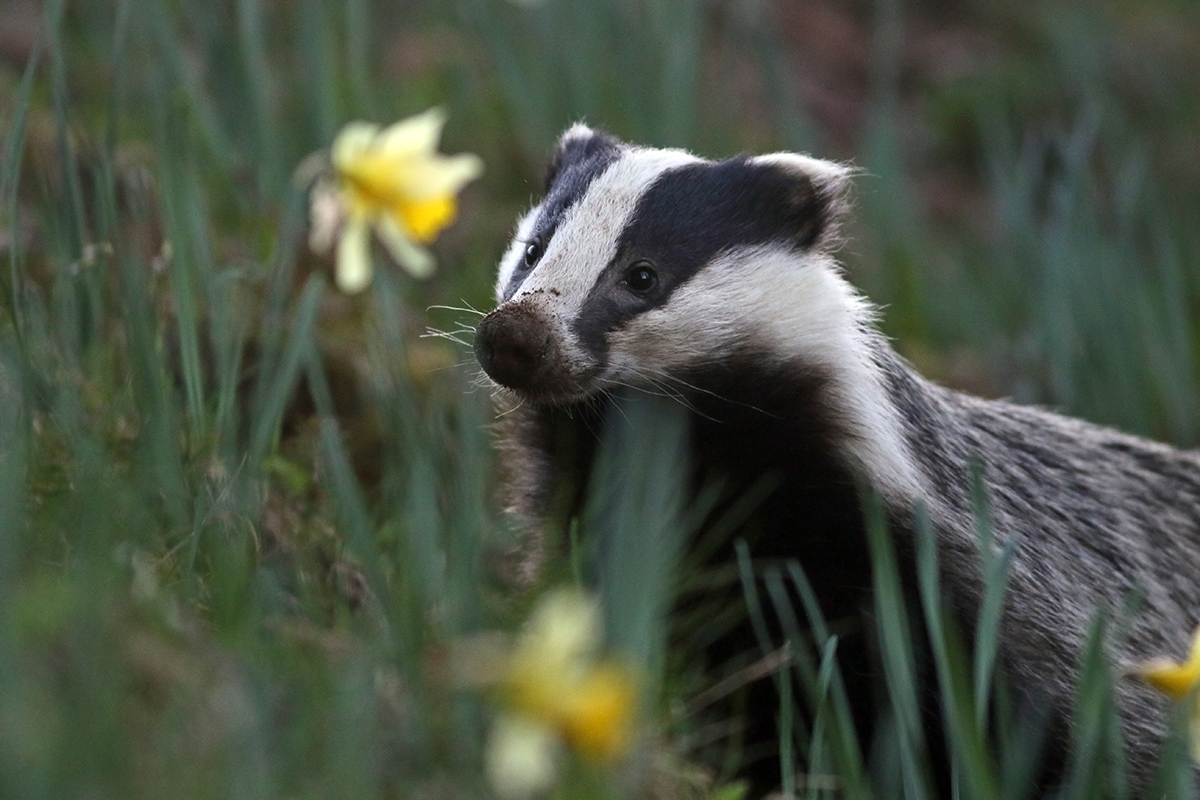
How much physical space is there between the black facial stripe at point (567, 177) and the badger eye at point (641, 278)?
0.20m

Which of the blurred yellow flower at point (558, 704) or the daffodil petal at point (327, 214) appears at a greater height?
the daffodil petal at point (327, 214)

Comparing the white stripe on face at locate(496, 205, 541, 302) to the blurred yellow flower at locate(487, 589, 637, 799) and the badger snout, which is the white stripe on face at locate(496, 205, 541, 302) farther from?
the blurred yellow flower at locate(487, 589, 637, 799)

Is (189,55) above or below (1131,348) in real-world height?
above

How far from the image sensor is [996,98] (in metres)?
5.94

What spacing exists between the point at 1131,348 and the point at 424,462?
227 cm

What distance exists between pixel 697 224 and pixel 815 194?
0.25 m

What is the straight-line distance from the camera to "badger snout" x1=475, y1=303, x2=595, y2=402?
237cm

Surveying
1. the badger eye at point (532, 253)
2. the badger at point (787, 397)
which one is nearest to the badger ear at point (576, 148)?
the badger at point (787, 397)

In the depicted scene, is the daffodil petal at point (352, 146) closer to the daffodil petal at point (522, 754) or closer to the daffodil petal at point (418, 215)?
the daffodil petal at point (418, 215)

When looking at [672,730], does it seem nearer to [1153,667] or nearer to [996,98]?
[1153,667]

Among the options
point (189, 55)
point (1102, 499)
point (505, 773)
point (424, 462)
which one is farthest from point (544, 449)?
point (189, 55)

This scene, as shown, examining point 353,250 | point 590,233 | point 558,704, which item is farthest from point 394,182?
point 558,704

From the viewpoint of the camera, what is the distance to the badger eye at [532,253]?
9.21 feet

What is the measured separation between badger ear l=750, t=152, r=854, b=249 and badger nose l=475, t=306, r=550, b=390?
0.65 m
